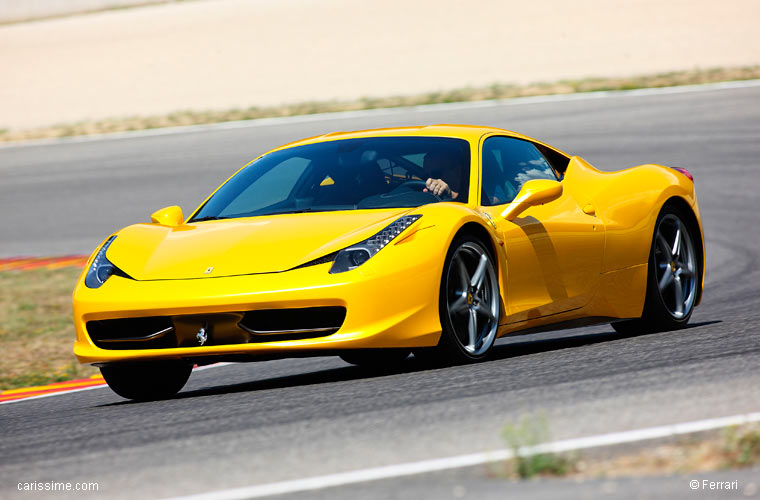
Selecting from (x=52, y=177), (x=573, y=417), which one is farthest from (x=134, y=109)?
(x=573, y=417)

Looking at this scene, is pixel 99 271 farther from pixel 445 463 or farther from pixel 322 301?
pixel 445 463

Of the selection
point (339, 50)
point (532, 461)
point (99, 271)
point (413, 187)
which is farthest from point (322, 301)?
point (339, 50)

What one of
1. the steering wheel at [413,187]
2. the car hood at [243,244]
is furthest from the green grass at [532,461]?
the steering wheel at [413,187]

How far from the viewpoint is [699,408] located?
457cm

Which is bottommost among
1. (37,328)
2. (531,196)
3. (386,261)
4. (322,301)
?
(37,328)

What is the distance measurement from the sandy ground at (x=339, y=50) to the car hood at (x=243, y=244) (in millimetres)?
16801

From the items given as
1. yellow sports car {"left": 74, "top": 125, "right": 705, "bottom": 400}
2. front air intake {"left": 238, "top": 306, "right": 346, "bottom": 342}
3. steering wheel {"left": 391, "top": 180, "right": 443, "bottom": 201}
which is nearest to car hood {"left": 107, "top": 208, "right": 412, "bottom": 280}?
yellow sports car {"left": 74, "top": 125, "right": 705, "bottom": 400}

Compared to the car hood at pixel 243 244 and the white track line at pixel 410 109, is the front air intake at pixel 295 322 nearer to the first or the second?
the car hood at pixel 243 244

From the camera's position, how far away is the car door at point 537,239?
6684mm

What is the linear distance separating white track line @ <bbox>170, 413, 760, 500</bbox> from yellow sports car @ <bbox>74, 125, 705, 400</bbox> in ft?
6.29

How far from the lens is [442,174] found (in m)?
6.94

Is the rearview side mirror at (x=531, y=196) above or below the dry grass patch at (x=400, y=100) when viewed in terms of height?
above

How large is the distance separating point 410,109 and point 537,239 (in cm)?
1260

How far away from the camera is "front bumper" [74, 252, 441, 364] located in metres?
5.84
